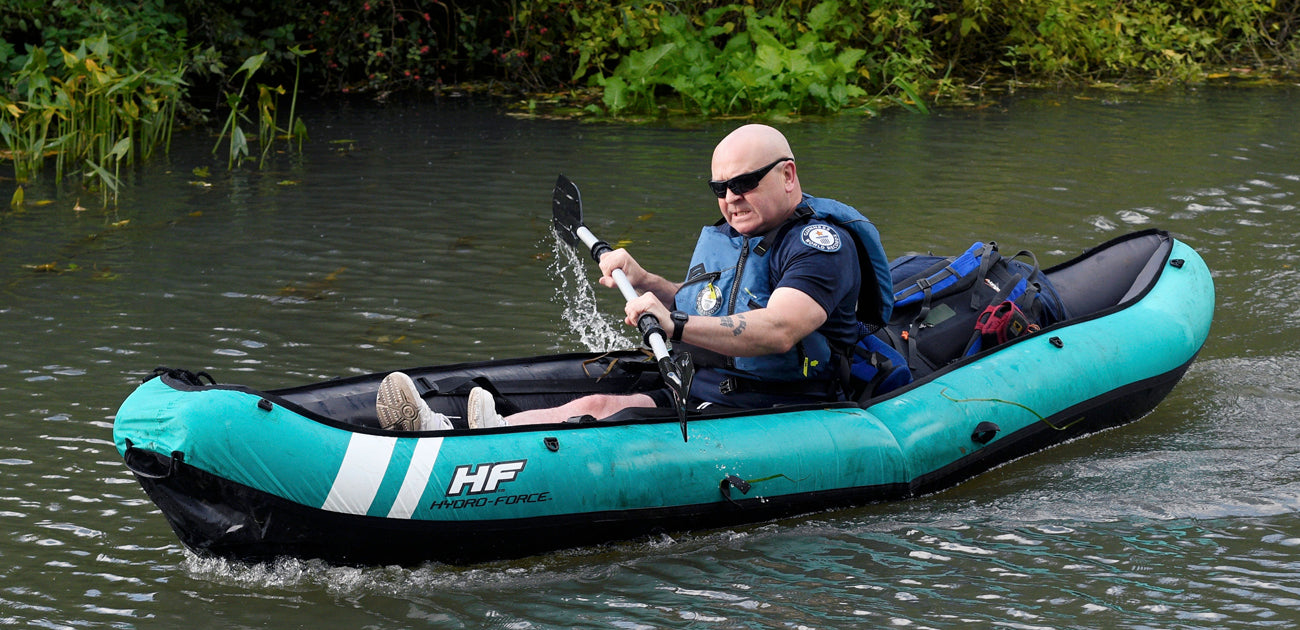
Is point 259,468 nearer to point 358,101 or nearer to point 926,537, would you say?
point 926,537

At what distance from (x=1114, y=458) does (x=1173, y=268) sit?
1.02 metres

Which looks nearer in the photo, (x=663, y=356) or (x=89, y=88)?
(x=663, y=356)

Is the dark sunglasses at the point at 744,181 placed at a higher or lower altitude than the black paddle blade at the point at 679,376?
higher

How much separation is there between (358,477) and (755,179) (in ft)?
4.72

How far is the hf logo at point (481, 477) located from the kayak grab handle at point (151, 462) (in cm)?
72

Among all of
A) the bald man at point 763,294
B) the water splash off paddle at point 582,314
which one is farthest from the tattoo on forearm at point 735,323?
the water splash off paddle at point 582,314

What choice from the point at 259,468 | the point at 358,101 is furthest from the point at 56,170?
the point at 259,468

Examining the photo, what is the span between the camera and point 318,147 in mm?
10352

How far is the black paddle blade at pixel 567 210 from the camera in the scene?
196 inches

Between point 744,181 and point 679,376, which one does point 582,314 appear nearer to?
point 744,181

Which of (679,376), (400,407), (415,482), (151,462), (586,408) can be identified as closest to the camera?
(151,462)

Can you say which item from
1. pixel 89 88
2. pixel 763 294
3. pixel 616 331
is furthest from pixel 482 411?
pixel 89 88

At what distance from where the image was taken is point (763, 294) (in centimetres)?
399

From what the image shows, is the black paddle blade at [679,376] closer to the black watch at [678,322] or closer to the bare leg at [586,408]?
the black watch at [678,322]
